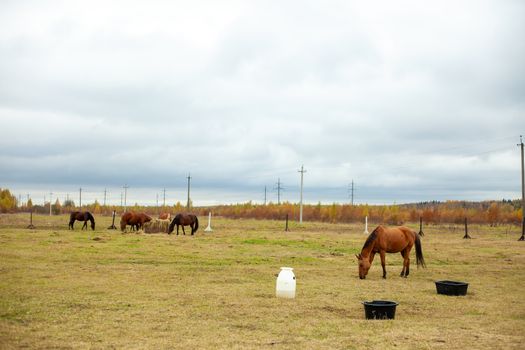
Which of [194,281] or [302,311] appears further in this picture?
[194,281]

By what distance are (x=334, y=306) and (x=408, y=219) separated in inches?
2793

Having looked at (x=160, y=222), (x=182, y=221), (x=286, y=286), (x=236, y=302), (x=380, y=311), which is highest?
(x=182, y=221)

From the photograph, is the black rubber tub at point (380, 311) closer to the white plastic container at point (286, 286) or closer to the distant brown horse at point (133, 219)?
the white plastic container at point (286, 286)

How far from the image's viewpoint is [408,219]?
80250 mm

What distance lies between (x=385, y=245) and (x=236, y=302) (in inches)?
289

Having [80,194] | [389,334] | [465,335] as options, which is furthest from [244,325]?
[80,194]

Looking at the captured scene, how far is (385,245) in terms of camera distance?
18.2m

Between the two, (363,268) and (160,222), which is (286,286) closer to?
(363,268)

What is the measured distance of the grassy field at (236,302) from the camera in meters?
→ 9.09

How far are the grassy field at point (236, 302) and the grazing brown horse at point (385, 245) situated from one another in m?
0.52

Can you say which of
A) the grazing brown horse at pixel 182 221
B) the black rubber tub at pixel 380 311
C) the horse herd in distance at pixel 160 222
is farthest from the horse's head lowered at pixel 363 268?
the grazing brown horse at pixel 182 221

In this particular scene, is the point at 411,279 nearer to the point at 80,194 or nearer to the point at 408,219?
the point at 408,219

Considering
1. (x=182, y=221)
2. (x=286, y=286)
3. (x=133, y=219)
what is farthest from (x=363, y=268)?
(x=133, y=219)

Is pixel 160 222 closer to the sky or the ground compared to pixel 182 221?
closer to the ground
